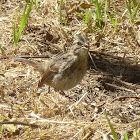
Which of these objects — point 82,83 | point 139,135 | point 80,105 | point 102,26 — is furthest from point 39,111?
point 102,26

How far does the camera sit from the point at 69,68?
4730 mm

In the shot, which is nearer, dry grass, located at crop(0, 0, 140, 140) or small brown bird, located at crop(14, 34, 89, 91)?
dry grass, located at crop(0, 0, 140, 140)

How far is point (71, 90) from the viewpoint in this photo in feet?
16.7

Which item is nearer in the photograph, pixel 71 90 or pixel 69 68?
pixel 69 68

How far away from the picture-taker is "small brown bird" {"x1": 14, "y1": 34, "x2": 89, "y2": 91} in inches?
186

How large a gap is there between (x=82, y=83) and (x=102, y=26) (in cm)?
136

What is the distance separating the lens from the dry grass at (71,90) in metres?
4.11

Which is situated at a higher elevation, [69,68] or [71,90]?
[69,68]

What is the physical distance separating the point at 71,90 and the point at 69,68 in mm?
490

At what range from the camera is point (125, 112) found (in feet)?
14.8

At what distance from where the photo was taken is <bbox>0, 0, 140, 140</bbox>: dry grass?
13.5ft

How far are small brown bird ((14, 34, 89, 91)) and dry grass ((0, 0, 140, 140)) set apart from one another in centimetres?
23

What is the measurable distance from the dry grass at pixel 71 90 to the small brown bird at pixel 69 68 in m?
0.23

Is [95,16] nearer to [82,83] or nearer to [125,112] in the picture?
[82,83]
